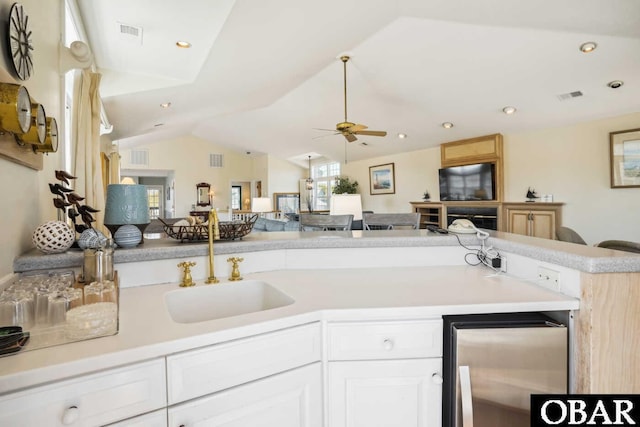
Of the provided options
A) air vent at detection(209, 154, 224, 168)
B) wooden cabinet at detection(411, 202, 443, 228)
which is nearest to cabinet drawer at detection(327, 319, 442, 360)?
wooden cabinet at detection(411, 202, 443, 228)

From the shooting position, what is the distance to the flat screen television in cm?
584

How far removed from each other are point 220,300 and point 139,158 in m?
9.62

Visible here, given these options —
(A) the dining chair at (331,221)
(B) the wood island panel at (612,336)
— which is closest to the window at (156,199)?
(A) the dining chair at (331,221)

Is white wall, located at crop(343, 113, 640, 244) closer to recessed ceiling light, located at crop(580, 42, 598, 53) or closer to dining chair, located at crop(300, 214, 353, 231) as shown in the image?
recessed ceiling light, located at crop(580, 42, 598, 53)

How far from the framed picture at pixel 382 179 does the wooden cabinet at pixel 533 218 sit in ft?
9.57

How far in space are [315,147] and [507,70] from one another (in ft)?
18.4

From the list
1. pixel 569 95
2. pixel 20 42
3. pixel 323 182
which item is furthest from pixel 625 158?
pixel 323 182

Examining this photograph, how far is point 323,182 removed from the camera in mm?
10836

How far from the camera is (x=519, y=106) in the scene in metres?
4.70

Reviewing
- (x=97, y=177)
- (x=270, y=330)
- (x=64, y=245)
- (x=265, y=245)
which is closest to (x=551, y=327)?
(x=270, y=330)

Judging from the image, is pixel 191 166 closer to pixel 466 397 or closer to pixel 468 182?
pixel 468 182

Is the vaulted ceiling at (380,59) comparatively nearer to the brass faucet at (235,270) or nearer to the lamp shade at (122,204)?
the lamp shade at (122,204)

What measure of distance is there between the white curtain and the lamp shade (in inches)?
40.6

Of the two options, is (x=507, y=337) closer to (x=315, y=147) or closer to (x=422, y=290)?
(x=422, y=290)
